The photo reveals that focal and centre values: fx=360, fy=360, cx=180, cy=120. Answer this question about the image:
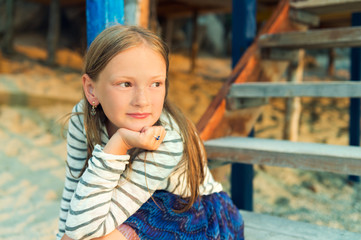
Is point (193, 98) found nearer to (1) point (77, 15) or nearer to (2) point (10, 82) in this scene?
(2) point (10, 82)

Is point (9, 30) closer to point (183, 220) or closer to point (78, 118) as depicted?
point (78, 118)

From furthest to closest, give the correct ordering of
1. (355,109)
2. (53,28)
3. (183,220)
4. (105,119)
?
(53,28) < (355,109) < (105,119) < (183,220)

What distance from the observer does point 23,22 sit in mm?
10836

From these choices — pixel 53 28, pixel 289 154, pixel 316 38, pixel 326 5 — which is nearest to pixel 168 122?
pixel 289 154

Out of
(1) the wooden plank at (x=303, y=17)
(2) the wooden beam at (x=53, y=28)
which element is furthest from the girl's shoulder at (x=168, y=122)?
(2) the wooden beam at (x=53, y=28)

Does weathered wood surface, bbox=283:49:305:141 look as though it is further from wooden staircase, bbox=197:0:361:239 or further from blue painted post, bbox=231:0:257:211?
blue painted post, bbox=231:0:257:211

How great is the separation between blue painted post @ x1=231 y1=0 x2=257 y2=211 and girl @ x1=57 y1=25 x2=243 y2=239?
1.06 meters

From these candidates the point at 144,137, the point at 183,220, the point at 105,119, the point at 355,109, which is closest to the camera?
the point at 144,137

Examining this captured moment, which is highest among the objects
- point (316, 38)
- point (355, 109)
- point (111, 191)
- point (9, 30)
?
point (9, 30)

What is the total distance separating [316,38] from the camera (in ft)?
6.63

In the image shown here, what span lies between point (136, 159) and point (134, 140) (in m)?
0.10

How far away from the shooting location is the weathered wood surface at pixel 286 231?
4.77 feet

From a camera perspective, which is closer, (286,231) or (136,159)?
(136,159)

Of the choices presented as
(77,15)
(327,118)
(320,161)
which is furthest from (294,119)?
(77,15)
